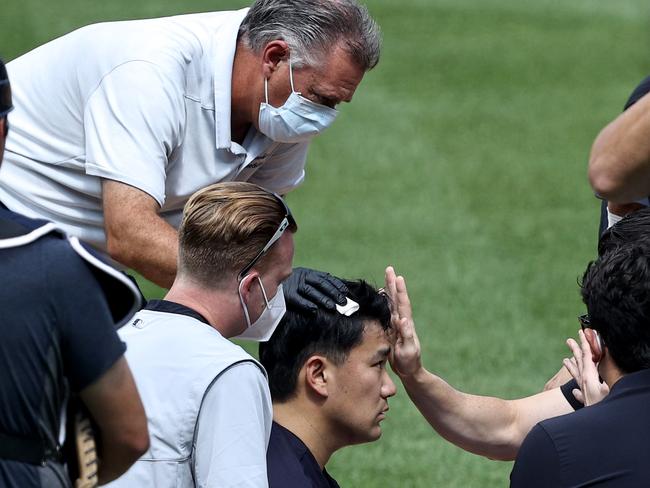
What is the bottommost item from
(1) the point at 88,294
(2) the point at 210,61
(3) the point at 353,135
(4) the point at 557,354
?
(3) the point at 353,135

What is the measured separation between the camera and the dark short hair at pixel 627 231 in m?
3.33

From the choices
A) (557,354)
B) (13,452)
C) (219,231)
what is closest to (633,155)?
(219,231)

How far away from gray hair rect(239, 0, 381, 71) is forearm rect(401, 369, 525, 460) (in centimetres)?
118

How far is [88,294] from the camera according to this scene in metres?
2.40

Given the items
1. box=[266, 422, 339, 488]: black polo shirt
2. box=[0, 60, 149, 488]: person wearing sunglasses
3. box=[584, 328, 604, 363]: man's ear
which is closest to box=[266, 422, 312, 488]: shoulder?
box=[266, 422, 339, 488]: black polo shirt

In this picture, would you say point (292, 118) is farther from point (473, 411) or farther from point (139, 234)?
point (473, 411)

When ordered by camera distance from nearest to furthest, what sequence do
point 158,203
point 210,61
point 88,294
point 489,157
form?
point 88,294 < point 158,203 < point 210,61 < point 489,157

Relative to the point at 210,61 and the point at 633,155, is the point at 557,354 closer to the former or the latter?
the point at 210,61

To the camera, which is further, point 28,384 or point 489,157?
point 489,157

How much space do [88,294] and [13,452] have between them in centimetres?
34

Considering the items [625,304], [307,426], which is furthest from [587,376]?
[307,426]

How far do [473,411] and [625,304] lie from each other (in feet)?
4.76

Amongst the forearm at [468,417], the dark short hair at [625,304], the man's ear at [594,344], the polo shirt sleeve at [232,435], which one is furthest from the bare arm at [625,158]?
the forearm at [468,417]

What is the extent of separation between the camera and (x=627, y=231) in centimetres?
343
